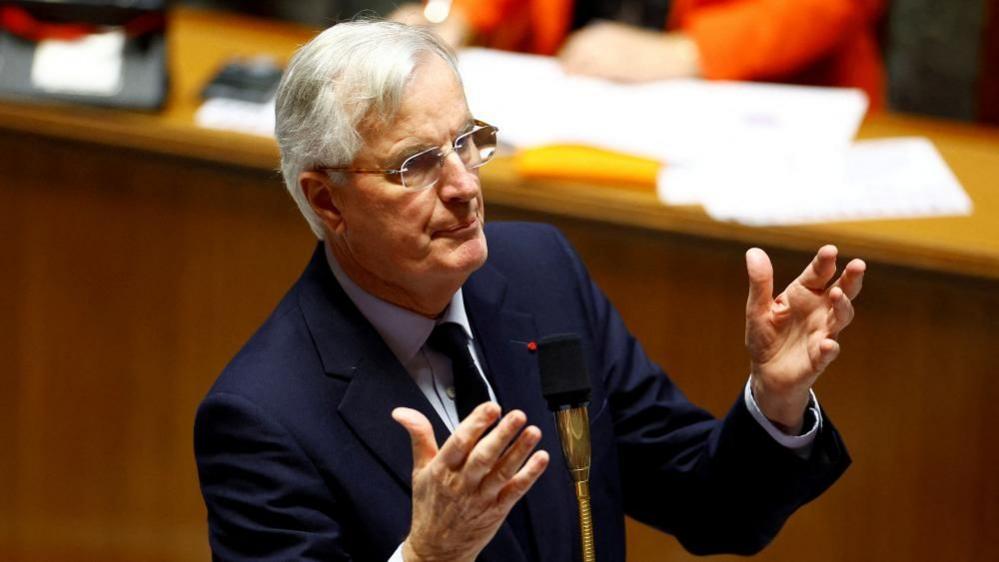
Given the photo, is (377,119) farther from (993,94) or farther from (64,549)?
(993,94)

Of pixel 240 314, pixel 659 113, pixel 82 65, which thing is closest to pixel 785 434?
pixel 659 113

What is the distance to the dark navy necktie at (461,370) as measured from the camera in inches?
67.5

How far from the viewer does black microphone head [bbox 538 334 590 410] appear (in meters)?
1.45

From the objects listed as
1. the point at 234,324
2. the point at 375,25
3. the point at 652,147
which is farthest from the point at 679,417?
the point at 234,324

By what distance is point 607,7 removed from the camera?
338 cm

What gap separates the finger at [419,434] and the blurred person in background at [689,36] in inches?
64.1

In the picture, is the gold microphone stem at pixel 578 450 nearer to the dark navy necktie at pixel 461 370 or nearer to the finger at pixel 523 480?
the finger at pixel 523 480

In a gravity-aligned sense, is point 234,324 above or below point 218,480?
below

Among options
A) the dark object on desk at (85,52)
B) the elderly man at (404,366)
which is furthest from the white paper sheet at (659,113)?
the elderly man at (404,366)

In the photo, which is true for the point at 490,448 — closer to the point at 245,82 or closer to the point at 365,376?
the point at 365,376

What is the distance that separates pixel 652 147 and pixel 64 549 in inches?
54.6

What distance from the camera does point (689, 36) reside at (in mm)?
3178

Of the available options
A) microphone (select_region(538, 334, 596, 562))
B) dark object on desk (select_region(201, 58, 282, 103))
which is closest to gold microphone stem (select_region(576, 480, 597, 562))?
microphone (select_region(538, 334, 596, 562))

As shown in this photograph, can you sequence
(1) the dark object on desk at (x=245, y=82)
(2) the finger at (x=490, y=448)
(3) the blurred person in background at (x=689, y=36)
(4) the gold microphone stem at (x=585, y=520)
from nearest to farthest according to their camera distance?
(2) the finger at (x=490, y=448), (4) the gold microphone stem at (x=585, y=520), (1) the dark object on desk at (x=245, y=82), (3) the blurred person in background at (x=689, y=36)
